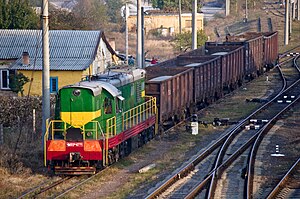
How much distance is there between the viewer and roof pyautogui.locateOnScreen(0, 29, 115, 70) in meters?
40.6

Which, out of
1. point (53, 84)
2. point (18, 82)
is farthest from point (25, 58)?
point (53, 84)

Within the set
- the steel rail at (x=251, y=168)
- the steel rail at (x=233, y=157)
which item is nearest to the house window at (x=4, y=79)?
the steel rail at (x=233, y=157)

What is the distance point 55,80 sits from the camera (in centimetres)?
3966

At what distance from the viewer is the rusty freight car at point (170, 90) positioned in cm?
2661

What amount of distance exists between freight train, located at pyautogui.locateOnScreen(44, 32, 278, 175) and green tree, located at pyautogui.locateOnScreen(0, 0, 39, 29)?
17474mm

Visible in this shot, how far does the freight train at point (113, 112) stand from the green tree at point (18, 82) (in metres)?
10.3

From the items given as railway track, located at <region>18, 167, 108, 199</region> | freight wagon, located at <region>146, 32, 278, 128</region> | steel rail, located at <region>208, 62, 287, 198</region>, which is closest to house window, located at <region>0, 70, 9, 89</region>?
freight wagon, located at <region>146, 32, 278, 128</region>

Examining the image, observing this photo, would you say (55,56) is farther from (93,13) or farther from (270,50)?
(93,13)

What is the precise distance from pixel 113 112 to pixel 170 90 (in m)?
7.33

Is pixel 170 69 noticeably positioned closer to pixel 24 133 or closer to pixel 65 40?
pixel 24 133

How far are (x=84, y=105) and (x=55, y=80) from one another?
20033mm

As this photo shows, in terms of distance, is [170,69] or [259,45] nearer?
[170,69]

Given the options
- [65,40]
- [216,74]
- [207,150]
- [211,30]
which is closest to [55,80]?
[65,40]

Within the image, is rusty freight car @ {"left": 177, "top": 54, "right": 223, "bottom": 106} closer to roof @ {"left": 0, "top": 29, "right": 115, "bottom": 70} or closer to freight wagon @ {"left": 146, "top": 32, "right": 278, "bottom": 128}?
freight wagon @ {"left": 146, "top": 32, "right": 278, "bottom": 128}
